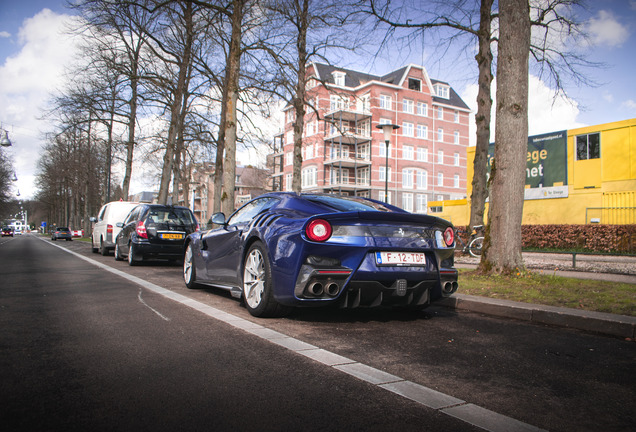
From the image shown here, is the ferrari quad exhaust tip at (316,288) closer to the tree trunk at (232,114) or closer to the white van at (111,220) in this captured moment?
the tree trunk at (232,114)

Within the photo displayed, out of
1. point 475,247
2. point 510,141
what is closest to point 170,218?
point 510,141

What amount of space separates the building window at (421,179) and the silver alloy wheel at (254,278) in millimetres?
48568

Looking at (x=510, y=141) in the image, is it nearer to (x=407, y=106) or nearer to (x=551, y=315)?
(x=551, y=315)

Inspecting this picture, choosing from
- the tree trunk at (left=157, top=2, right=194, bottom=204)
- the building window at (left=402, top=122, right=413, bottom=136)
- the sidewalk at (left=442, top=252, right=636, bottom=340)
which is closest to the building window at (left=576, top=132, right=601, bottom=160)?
the sidewalk at (left=442, top=252, right=636, bottom=340)

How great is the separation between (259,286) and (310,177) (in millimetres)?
45932

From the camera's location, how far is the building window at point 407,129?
51350 millimetres

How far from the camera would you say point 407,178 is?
5147 cm

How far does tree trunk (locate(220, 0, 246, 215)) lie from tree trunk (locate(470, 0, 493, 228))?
7793 mm

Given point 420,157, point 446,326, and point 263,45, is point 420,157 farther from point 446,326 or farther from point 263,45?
point 446,326

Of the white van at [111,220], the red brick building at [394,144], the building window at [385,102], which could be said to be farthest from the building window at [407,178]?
the white van at [111,220]

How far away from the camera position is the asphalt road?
7.52 ft

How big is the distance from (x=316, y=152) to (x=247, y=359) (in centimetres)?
4740

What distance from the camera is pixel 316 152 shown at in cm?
5006

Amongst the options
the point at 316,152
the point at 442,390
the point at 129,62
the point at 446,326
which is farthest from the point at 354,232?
the point at 316,152
